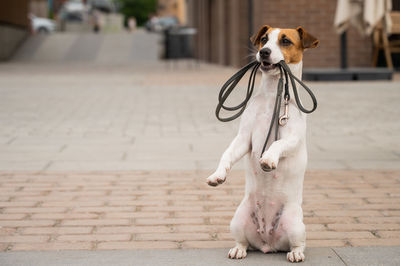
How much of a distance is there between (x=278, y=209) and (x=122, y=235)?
3.45 ft

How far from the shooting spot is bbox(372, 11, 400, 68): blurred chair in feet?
53.9

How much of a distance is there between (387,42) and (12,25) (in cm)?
1906

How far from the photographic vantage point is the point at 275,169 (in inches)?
125

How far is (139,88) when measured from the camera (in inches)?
534

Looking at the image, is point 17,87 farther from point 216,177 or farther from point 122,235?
point 216,177

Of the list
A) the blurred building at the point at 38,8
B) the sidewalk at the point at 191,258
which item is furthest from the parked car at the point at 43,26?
the sidewalk at the point at 191,258

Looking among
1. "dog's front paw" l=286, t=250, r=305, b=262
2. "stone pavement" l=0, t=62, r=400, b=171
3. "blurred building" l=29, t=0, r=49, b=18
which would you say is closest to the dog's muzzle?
"dog's front paw" l=286, t=250, r=305, b=262

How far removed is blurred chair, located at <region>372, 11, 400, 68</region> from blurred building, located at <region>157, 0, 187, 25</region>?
65.8 m

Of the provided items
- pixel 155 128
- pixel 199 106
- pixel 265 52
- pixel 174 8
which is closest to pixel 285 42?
pixel 265 52

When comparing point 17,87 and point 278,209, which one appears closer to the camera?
point 278,209

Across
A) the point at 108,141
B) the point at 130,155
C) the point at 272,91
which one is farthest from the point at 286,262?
the point at 108,141

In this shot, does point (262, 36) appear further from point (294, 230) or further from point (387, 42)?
point (387, 42)

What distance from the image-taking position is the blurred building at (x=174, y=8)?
9281cm

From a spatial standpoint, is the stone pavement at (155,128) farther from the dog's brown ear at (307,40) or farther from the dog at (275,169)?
the dog's brown ear at (307,40)
